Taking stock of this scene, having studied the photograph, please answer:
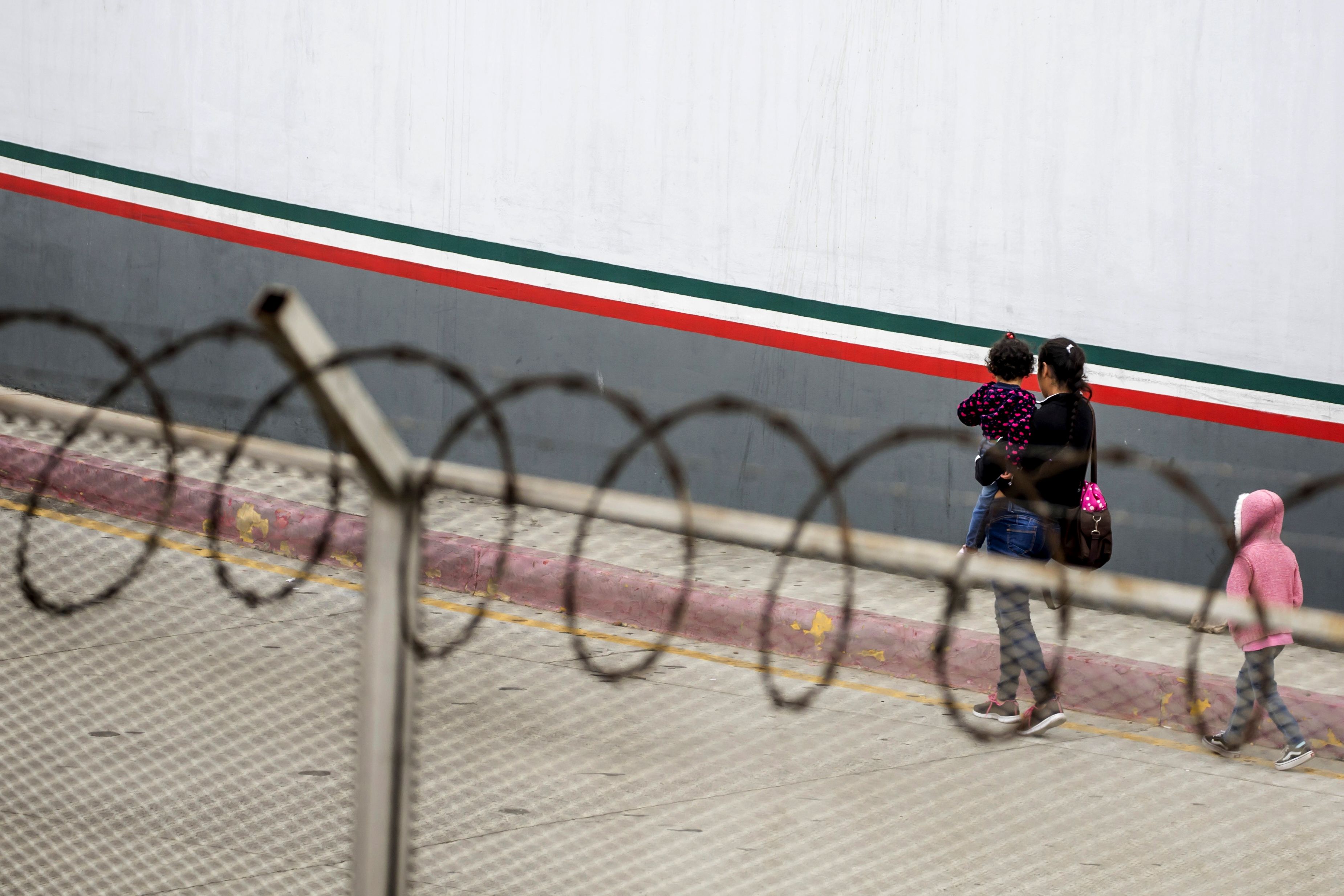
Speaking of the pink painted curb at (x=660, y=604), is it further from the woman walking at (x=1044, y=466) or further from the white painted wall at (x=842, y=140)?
the white painted wall at (x=842, y=140)

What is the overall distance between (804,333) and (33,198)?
20.5 feet

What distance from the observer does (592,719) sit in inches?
250

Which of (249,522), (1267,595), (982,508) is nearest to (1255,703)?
(1267,595)

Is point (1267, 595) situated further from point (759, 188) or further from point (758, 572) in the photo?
point (759, 188)

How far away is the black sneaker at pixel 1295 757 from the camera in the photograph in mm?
6211

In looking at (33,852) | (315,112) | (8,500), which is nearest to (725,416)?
(315,112)

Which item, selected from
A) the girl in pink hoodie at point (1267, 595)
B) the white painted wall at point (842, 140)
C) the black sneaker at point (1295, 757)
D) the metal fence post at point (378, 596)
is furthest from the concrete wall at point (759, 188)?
the metal fence post at point (378, 596)

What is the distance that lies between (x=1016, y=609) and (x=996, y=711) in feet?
9.01

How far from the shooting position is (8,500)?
929 centimetres

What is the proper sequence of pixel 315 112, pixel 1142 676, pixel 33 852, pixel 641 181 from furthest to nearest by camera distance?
pixel 315 112
pixel 641 181
pixel 1142 676
pixel 33 852

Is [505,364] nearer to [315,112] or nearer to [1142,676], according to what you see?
[315,112]

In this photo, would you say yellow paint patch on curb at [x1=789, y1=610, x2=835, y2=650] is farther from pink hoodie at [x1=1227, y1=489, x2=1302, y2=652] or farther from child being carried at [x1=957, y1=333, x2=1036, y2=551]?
pink hoodie at [x1=1227, y1=489, x2=1302, y2=652]

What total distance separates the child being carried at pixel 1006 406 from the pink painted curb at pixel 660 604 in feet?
3.27

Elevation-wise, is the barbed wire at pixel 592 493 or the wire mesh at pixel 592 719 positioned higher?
the barbed wire at pixel 592 493
